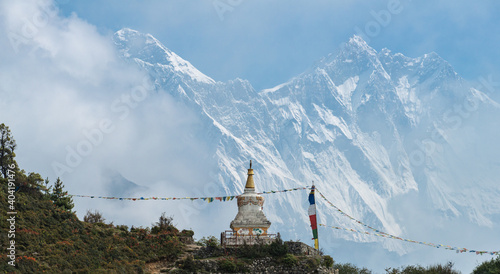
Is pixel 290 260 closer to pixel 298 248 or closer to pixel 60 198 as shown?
pixel 298 248

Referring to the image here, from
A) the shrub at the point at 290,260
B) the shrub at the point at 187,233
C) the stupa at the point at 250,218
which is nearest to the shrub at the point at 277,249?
the shrub at the point at 290,260

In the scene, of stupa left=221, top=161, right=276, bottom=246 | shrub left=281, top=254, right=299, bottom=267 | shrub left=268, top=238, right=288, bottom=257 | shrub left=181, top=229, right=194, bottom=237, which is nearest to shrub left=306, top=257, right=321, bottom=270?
shrub left=281, top=254, right=299, bottom=267

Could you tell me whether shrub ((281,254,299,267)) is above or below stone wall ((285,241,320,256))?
below

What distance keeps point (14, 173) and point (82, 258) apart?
12764mm

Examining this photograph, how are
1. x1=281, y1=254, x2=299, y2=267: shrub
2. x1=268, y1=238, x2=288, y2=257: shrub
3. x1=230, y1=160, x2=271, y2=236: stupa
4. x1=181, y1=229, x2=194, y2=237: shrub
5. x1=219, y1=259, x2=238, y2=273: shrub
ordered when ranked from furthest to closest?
1. x1=181, y1=229, x2=194, y2=237: shrub
2. x1=230, y1=160, x2=271, y2=236: stupa
3. x1=268, y1=238, x2=288, y2=257: shrub
4. x1=281, y1=254, x2=299, y2=267: shrub
5. x1=219, y1=259, x2=238, y2=273: shrub

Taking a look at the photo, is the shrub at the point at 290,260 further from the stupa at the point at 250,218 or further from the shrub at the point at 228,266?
the stupa at the point at 250,218

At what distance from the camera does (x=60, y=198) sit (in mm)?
49406

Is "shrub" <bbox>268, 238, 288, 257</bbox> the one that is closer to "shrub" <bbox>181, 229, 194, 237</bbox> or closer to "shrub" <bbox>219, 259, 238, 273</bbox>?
"shrub" <bbox>219, 259, 238, 273</bbox>

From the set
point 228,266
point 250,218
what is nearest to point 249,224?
point 250,218

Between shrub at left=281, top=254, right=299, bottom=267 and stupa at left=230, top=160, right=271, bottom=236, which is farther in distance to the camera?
stupa at left=230, top=160, right=271, bottom=236

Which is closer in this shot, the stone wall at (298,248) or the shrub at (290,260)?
the shrub at (290,260)

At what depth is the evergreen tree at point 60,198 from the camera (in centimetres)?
4895

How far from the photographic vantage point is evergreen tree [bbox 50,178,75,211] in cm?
→ 4895

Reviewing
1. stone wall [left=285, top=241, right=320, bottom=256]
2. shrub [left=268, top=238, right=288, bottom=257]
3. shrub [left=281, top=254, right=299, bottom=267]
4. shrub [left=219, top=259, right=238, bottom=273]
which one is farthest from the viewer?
stone wall [left=285, top=241, right=320, bottom=256]
